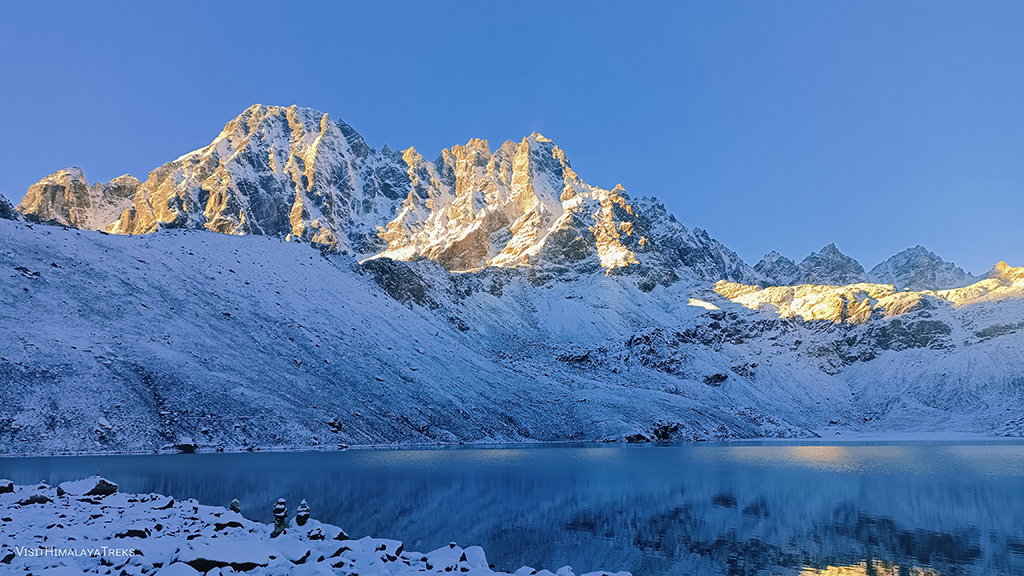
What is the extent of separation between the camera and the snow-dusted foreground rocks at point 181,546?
17141mm

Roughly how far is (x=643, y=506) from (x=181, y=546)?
3002 cm

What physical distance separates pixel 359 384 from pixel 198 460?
39584 mm

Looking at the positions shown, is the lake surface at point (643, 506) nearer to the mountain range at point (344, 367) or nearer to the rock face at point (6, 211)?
the mountain range at point (344, 367)

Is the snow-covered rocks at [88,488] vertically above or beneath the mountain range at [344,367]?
beneath

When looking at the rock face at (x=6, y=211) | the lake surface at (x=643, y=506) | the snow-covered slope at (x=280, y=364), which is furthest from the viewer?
the rock face at (x=6, y=211)

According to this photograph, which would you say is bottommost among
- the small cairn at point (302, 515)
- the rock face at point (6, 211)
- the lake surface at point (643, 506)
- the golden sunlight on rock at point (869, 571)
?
the lake surface at point (643, 506)

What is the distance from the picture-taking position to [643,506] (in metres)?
39.8

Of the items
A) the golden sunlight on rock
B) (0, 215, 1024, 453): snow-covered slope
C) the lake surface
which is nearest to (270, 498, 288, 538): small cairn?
the lake surface

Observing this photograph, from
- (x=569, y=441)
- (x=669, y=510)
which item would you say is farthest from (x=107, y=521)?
(x=569, y=441)

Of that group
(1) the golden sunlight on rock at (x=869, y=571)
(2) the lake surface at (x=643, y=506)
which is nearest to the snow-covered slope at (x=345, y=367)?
(2) the lake surface at (x=643, y=506)

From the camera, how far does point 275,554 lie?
62.8 ft

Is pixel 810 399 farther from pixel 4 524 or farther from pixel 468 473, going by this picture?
pixel 4 524

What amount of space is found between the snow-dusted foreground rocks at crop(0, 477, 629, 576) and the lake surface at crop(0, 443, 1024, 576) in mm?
4741

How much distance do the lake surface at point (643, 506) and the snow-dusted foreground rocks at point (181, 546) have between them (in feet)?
15.6
